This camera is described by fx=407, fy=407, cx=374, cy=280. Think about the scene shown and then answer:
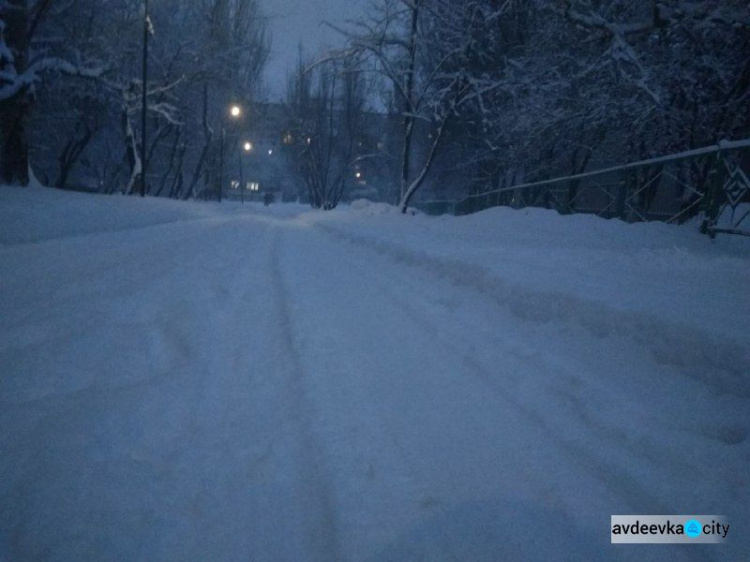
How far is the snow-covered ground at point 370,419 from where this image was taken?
1.23 metres

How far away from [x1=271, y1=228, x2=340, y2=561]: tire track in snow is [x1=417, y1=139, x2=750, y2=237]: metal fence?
6800 millimetres

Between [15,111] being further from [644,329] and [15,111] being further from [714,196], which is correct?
[714,196]

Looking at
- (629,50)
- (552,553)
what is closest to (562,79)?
(629,50)

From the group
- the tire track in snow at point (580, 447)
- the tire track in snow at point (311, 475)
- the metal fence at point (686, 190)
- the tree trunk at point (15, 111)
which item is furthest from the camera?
the tree trunk at point (15, 111)

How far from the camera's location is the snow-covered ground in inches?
48.4

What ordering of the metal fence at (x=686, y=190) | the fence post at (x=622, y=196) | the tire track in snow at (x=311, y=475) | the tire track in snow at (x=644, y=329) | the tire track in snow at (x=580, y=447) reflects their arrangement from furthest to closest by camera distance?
the fence post at (x=622, y=196) < the metal fence at (x=686, y=190) < the tire track in snow at (x=644, y=329) < the tire track in snow at (x=580, y=447) < the tire track in snow at (x=311, y=475)

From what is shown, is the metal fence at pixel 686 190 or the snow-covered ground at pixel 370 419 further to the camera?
the metal fence at pixel 686 190

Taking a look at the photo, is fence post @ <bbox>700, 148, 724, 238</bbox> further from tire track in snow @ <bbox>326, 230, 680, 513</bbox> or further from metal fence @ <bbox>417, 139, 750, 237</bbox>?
tire track in snow @ <bbox>326, 230, 680, 513</bbox>

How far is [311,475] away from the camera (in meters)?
1.43

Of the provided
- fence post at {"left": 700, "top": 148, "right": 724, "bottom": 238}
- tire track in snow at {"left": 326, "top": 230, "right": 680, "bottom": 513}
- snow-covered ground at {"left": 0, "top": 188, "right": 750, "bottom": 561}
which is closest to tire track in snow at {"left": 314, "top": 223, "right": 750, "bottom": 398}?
snow-covered ground at {"left": 0, "top": 188, "right": 750, "bottom": 561}

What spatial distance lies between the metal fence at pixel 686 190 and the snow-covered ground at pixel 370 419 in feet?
12.0

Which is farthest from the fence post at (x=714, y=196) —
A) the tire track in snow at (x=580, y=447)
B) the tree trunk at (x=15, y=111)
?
the tree trunk at (x=15, y=111)

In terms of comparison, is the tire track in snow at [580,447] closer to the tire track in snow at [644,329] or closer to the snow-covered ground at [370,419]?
the snow-covered ground at [370,419]

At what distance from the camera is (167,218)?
12.6m
